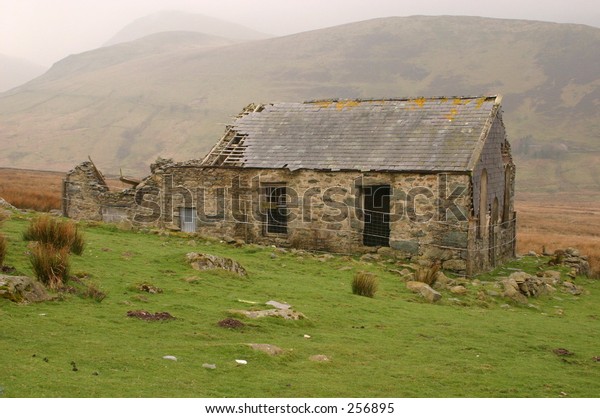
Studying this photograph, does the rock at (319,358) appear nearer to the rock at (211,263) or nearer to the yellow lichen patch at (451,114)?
the rock at (211,263)

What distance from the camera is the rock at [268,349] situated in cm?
1064

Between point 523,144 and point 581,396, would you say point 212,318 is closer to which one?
point 581,396

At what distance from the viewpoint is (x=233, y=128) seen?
28250 millimetres

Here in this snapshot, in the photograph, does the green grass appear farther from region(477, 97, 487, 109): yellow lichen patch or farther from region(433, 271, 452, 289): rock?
region(477, 97, 487, 109): yellow lichen patch

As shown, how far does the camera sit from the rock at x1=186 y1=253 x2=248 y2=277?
16.9 m

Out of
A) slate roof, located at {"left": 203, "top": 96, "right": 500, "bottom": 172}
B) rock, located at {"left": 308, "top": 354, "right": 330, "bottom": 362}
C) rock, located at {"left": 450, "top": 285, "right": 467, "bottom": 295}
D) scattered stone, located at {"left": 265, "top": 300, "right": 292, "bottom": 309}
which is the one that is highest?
slate roof, located at {"left": 203, "top": 96, "right": 500, "bottom": 172}

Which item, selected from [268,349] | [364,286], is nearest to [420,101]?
[364,286]

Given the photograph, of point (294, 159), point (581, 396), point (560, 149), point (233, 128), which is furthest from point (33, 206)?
point (560, 149)

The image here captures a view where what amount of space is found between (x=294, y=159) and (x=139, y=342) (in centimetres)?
1567

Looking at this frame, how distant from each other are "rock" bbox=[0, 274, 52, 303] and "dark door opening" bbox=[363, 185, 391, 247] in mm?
14045

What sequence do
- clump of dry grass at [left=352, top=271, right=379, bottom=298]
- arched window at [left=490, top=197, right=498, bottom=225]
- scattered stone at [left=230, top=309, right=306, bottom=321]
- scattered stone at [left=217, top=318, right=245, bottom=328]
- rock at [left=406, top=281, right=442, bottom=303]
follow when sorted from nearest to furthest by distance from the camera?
1. scattered stone at [left=217, top=318, right=245, bottom=328]
2. scattered stone at [left=230, top=309, right=306, bottom=321]
3. clump of dry grass at [left=352, top=271, right=379, bottom=298]
4. rock at [left=406, top=281, right=442, bottom=303]
5. arched window at [left=490, top=197, right=498, bottom=225]

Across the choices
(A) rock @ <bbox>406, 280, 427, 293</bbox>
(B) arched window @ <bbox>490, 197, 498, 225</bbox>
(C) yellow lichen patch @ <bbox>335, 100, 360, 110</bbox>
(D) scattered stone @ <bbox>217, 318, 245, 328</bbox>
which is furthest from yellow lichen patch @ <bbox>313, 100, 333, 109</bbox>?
(D) scattered stone @ <bbox>217, 318, 245, 328</bbox>

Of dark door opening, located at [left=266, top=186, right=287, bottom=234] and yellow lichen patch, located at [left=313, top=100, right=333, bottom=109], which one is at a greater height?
yellow lichen patch, located at [left=313, top=100, right=333, bottom=109]

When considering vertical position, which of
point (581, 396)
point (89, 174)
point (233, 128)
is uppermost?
point (233, 128)
